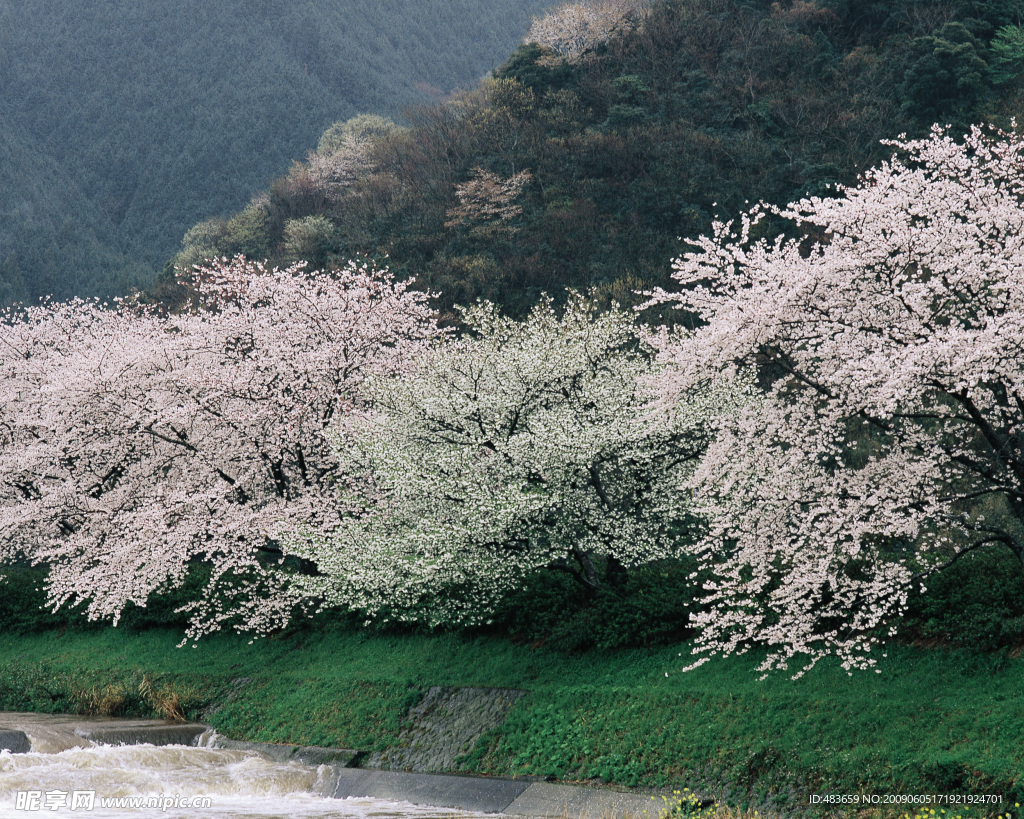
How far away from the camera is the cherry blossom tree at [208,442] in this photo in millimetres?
21672

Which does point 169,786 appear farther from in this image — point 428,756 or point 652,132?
point 652,132

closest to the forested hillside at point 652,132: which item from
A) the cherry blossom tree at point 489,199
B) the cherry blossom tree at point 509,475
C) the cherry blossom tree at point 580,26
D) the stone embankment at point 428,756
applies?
the cherry blossom tree at point 489,199

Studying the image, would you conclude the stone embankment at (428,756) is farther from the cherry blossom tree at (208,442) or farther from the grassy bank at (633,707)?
the cherry blossom tree at (208,442)

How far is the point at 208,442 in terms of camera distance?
2370 cm

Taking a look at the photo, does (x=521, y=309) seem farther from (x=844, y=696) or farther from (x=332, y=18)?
(x=332, y=18)

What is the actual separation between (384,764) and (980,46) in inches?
1541

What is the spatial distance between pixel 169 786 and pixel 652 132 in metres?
38.9

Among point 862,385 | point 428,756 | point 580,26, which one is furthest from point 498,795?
point 580,26

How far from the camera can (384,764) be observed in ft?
56.3

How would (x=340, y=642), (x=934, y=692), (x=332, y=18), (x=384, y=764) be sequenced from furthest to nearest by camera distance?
(x=332, y=18), (x=340, y=642), (x=384, y=764), (x=934, y=692)

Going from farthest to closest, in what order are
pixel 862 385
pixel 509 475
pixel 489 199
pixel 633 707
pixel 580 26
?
pixel 580 26 < pixel 489 199 < pixel 509 475 < pixel 633 707 < pixel 862 385

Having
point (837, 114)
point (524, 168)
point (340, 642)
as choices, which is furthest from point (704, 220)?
point (340, 642)

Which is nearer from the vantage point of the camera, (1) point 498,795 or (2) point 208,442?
(1) point 498,795

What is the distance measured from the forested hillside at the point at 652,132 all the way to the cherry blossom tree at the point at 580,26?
0.68ft
